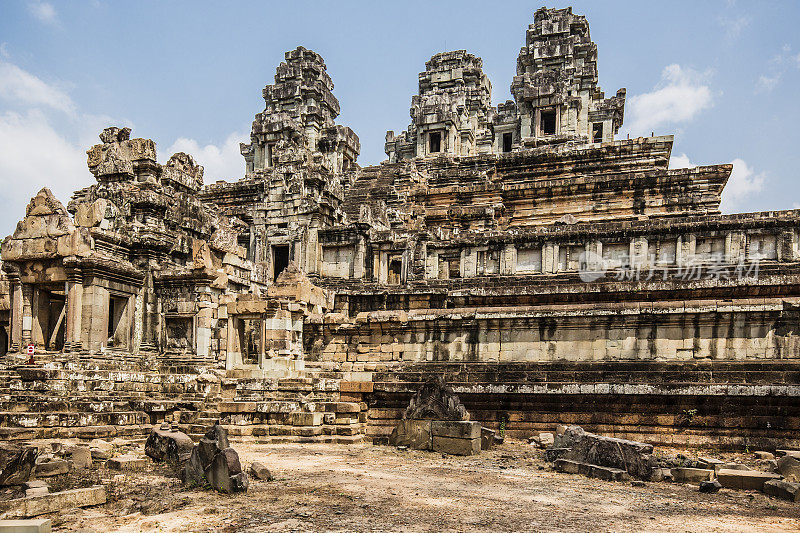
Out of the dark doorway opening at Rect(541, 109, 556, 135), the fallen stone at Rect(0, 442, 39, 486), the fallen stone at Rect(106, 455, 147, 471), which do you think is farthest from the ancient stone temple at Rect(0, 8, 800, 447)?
the dark doorway opening at Rect(541, 109, 556, 135)

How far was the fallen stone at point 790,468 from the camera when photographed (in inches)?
348

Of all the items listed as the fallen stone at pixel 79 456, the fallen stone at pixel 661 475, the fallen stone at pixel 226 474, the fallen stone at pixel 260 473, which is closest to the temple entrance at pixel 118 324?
the fallen stone at pixel 79 456

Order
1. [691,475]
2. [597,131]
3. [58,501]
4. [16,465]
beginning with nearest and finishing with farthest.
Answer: [58,501] → [16,465] → [691,475] → [597,131]

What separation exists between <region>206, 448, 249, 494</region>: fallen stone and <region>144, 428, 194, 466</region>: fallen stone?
1900 millimetres

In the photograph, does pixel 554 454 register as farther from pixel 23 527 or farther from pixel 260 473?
pixel 23 527

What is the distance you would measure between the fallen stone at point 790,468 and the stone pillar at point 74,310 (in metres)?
15.3

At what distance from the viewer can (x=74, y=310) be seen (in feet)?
53.1

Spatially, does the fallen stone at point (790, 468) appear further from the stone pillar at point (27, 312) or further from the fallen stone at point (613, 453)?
the stone pillar at point (27, 312)

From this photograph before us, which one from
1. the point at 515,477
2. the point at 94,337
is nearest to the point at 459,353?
the point at 515,477

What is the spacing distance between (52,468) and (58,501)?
1946mm

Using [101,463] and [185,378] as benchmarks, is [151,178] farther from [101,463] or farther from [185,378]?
[101,463]

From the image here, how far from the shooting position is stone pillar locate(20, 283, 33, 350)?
54.3ft

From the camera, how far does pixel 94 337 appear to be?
16.5 meters

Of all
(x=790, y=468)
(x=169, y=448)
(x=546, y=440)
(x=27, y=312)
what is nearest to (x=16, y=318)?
(x=27, y=312)
